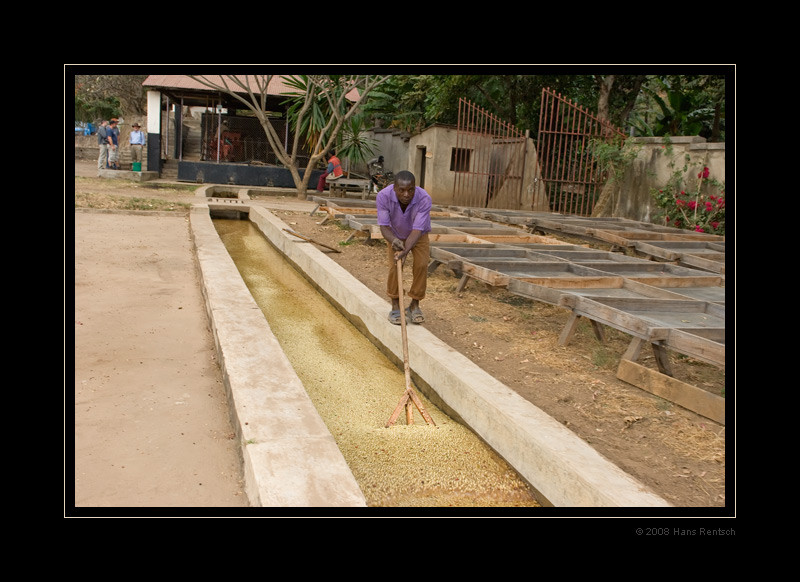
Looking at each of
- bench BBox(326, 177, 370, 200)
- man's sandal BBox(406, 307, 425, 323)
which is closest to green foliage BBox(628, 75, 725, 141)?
bench BBox(326, 177, 370, 200)

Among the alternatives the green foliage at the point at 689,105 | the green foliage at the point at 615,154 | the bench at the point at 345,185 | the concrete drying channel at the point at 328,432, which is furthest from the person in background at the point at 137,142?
the concrete drying channel at the point at 328,432

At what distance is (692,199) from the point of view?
1150 centimetres

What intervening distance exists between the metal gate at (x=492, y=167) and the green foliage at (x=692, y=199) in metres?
4.07

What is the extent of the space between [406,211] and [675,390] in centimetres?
247

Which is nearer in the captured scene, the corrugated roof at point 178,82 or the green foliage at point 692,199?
the green foliage at point 692,199

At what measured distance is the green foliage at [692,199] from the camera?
1102 cm

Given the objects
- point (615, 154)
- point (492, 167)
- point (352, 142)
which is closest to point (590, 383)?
point (615, 154)

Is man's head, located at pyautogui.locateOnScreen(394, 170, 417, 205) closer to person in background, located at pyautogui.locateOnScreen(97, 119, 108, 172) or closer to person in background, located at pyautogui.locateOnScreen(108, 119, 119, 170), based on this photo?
person in background, located at pyautogui.locateOnScreen(97, 119, 108, 172)

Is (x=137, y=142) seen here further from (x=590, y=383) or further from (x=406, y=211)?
(x=590, y=383)

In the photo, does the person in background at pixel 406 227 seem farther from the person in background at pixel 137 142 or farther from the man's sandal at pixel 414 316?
the person in background at pixel 137 142

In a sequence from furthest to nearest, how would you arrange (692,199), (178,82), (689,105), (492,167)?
(178,82) → (492,167) → (689,105) → (692,199)

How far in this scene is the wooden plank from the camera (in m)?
3.84

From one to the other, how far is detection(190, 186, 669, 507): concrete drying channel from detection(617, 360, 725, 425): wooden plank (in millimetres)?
899

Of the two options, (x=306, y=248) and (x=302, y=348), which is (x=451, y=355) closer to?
(x=302, y=348)
